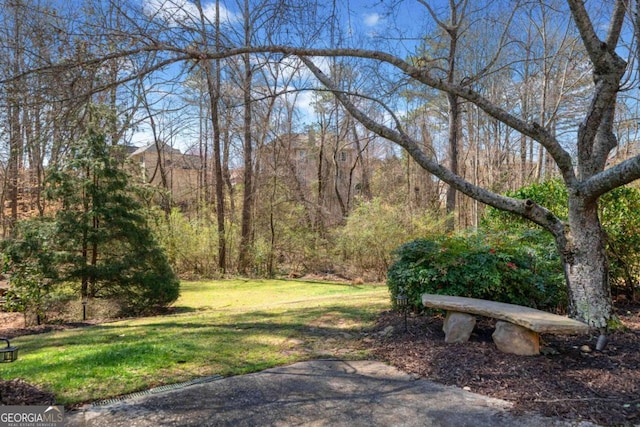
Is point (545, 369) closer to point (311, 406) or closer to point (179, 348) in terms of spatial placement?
point (311, 406)

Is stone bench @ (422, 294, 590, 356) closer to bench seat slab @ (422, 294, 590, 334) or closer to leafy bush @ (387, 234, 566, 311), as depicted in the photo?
bench seat slab @ (422, 294, 590, 334)

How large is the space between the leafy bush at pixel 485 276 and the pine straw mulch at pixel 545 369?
0.49m

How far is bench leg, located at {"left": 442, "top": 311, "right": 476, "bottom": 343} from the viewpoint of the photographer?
157 inches

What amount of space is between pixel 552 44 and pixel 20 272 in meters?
13.6

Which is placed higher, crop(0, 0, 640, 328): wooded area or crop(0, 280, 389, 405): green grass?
crop(0, 0, 640, 328): wooded area

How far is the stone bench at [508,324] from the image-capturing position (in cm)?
335

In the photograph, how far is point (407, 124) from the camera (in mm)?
19812

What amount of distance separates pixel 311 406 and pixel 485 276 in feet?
9.18

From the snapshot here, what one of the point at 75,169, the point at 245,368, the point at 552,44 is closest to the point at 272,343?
the point at 245,368

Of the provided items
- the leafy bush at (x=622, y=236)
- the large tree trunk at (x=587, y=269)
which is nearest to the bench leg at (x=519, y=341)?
the large tree trunk at (x=587, y=269)

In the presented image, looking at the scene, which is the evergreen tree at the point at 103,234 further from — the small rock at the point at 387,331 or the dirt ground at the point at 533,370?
the small rock at the point at 387,331

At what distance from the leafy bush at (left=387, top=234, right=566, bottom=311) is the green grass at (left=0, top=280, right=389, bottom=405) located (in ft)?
3.22

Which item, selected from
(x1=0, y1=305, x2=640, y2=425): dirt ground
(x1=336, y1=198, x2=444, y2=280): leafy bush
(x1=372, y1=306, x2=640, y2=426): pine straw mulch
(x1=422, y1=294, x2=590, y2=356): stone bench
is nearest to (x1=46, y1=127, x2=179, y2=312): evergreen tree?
(x1=0, y1=305, x2=640, y2=425): dirt ground

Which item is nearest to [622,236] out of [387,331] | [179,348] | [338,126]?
[387,331]
